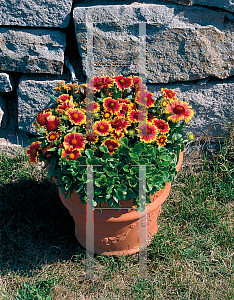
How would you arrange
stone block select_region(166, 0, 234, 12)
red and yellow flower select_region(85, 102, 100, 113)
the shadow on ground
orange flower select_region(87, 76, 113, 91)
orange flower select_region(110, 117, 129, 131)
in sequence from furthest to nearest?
1. stone block select_region(166, 0, 234, 12)
2. the shadow on ground
3. orange flower select_region(87, 76, 113, 91)
4. red and yellow flower select_region(85, 102, 100, 113)
5. orange flower select_region(110, 117, 129, 131)

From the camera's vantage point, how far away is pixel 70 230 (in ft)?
6.83

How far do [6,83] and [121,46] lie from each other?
896 mm

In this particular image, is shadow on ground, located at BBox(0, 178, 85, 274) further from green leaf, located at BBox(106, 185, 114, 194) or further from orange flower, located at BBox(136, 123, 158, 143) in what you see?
orange flower, located at BBox(136, 123, 158, 143)

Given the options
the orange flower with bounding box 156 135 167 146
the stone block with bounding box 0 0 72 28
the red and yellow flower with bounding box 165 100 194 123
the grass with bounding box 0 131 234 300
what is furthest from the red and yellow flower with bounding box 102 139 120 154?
Result: the stone block with bounding box 0 0 72 28

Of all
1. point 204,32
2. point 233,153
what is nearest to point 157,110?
point 204,32

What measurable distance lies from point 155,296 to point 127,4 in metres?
1.84

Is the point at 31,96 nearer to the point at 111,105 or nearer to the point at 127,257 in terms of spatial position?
the point at 111,105

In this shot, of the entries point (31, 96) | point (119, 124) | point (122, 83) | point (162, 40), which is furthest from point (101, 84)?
point (31, 96)

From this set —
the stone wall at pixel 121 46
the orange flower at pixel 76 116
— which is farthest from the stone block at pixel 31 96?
the orange flower at pixel 76 116

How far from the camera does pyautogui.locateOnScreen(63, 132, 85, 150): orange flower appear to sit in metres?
1.47

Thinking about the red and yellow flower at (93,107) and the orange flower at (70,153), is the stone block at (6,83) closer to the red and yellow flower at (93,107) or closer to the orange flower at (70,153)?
the red and yellow flower at (93,107)

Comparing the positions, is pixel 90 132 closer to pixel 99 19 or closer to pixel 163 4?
pixel 99 19

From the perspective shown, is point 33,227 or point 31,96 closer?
point 33,227

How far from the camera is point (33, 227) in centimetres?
204
